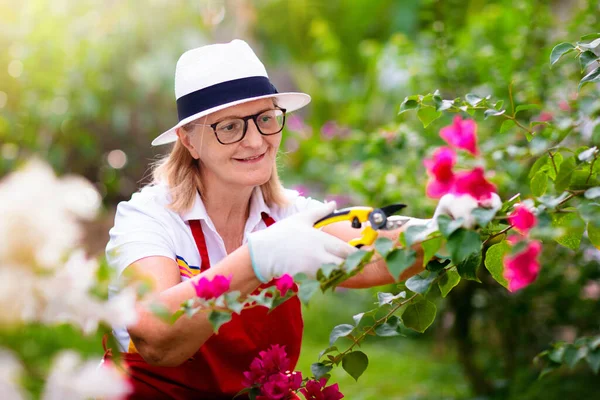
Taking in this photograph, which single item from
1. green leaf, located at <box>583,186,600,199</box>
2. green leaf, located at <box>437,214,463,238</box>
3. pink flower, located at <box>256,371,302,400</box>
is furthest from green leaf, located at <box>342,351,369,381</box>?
green leaf, located at <box>583,186,600,199</box>

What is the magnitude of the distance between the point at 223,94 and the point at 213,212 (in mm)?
346

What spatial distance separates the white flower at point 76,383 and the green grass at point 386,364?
3.21m

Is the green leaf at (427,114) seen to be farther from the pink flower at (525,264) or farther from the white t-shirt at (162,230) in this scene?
the white t-shirt at (162,230)

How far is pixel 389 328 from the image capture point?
1.40 meters

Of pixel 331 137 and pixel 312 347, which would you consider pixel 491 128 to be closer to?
pixel 331 137

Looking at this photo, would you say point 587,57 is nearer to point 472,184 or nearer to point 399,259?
point 472,184

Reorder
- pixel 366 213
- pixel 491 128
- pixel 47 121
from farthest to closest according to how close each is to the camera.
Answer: pixel 47 121, pixel 491 128, pixel 366 213

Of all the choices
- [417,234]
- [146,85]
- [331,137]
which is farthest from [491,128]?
[146,85]

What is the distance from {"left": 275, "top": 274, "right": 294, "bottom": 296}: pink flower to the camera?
1237 mm

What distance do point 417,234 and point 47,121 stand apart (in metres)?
4.17

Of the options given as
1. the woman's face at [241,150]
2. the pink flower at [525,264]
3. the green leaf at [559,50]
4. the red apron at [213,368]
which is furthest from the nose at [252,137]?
the pink flower at [525,264]

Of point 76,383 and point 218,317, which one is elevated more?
point 76,383

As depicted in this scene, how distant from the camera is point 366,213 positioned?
1348 millimetres

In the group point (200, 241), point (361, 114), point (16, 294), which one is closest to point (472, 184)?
point (16, 294)
